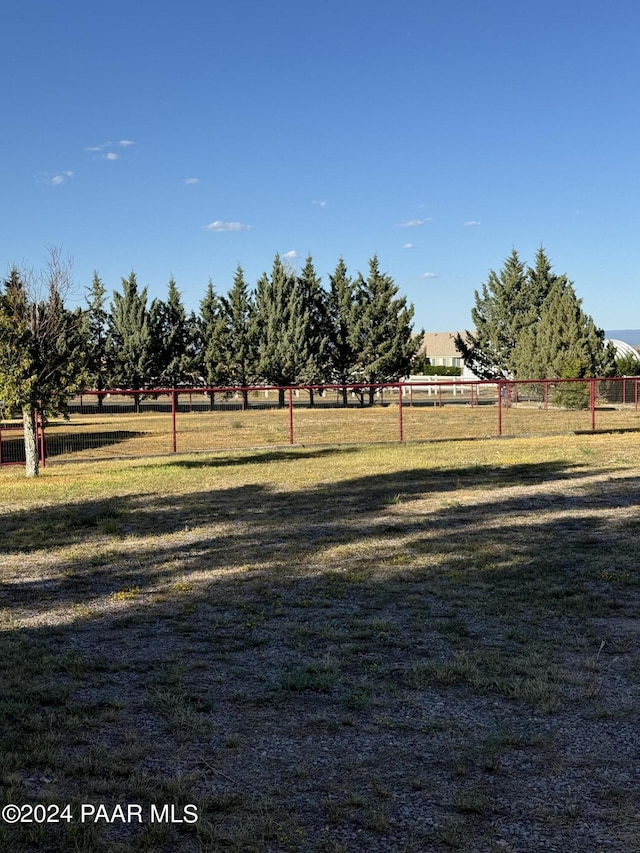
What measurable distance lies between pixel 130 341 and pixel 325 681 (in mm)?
47960

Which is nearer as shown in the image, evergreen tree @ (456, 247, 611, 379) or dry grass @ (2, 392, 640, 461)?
dry grass @ (2, 392, 640, 461)

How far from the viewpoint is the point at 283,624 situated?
260 inches

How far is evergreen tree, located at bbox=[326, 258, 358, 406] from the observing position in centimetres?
5378

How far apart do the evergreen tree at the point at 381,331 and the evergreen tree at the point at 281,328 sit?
4.03 meters

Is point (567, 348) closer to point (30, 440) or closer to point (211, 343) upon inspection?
point (211, 343)

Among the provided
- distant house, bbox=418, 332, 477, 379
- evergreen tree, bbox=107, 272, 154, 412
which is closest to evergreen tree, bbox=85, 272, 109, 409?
evergreen tree, bbox=107, 272, 154, 412

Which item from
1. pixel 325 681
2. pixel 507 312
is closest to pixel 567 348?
pixel 507 312

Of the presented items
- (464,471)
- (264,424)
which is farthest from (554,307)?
(464,471)

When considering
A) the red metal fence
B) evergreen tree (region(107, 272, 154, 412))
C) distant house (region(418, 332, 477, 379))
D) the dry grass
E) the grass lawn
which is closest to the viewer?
the grass lawn

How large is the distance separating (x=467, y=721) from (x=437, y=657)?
1103 mm

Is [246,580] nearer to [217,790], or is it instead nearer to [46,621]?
[46,621]

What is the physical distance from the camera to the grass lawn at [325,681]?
11.9ft

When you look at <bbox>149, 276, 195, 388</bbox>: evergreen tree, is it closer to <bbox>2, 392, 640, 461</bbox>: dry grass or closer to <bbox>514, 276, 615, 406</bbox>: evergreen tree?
<bbox>2, 392, 640, 461</bbox>: dry grass

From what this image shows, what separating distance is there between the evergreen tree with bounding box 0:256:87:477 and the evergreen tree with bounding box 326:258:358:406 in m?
36.6
